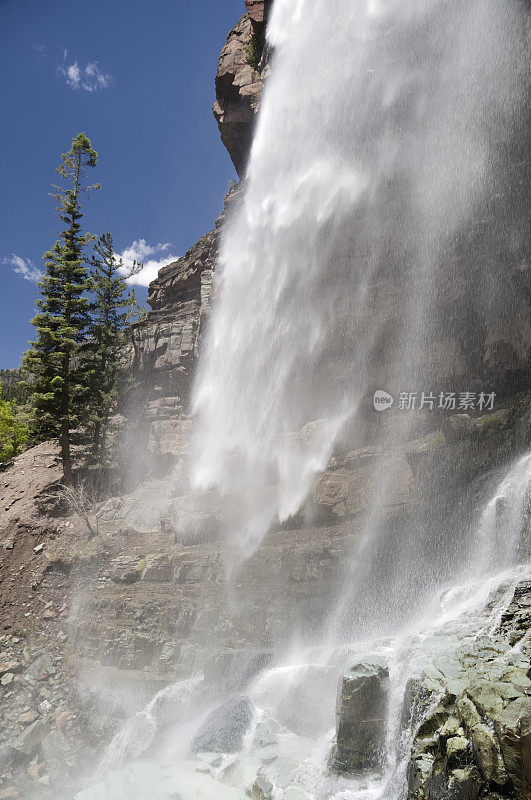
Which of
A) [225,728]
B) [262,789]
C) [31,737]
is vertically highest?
[262,789]

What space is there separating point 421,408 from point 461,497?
5551 millimetres

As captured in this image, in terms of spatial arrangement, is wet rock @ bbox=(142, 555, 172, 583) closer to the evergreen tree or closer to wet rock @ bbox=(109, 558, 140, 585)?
wet rock @ bbox=(109, 558, 140, 585)

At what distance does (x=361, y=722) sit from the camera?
8.00 meters

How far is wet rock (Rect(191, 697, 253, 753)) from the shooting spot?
Answer: 10.1 meters

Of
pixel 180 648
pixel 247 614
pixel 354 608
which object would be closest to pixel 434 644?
pixel 354 608

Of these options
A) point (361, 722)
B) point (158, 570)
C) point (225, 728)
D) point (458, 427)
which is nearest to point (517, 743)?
point (361, 722)

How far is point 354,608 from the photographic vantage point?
43.9ft

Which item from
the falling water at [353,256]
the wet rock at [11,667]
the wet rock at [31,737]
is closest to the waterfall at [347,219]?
the falling water at [353,256]

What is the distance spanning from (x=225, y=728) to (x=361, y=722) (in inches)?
163

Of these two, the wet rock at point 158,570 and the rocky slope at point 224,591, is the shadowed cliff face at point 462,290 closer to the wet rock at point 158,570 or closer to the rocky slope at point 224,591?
the rocky slope at point 224,591

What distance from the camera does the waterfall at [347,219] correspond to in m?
18.6

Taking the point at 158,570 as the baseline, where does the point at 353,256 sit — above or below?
above

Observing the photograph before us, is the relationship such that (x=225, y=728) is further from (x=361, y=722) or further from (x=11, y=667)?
(x=11, y=667)

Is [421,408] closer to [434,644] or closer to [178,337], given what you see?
[434,644]
